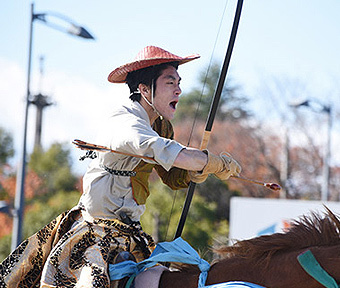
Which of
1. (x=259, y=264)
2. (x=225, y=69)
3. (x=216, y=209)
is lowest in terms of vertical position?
(x=216, y=209)

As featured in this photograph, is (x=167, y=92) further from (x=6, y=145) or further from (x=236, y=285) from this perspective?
(x=6, y=145)

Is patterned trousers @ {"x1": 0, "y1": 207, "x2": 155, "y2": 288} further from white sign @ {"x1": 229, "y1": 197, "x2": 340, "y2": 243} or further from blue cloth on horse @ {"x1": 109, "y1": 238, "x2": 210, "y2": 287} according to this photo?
white sign @ {"x1": 229, "y1": 197, "x2": 340, "y2": 243}

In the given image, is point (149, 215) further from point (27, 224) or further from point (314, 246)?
point (314, 246)

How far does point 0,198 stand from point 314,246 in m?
16.2

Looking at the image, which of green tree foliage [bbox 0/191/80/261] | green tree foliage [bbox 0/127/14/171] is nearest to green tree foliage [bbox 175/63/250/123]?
green tree foliage [bbox 0/127/14/171]

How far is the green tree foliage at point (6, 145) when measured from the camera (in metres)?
26.5

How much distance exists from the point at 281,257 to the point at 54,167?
17.8 meters

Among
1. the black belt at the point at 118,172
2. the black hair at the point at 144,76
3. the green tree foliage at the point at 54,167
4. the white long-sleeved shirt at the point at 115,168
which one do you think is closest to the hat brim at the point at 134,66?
the black hair at the point at 144,76

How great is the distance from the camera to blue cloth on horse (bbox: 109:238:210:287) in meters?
3.23

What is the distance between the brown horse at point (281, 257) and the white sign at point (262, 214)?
31.0ft

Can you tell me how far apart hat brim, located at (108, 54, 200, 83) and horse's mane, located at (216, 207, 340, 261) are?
Result: 116 cm

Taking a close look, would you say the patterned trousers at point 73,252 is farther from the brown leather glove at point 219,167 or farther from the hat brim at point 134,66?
the hat brim at point 134,66

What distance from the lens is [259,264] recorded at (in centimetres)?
297

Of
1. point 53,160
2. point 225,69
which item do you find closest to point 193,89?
point 53,160
